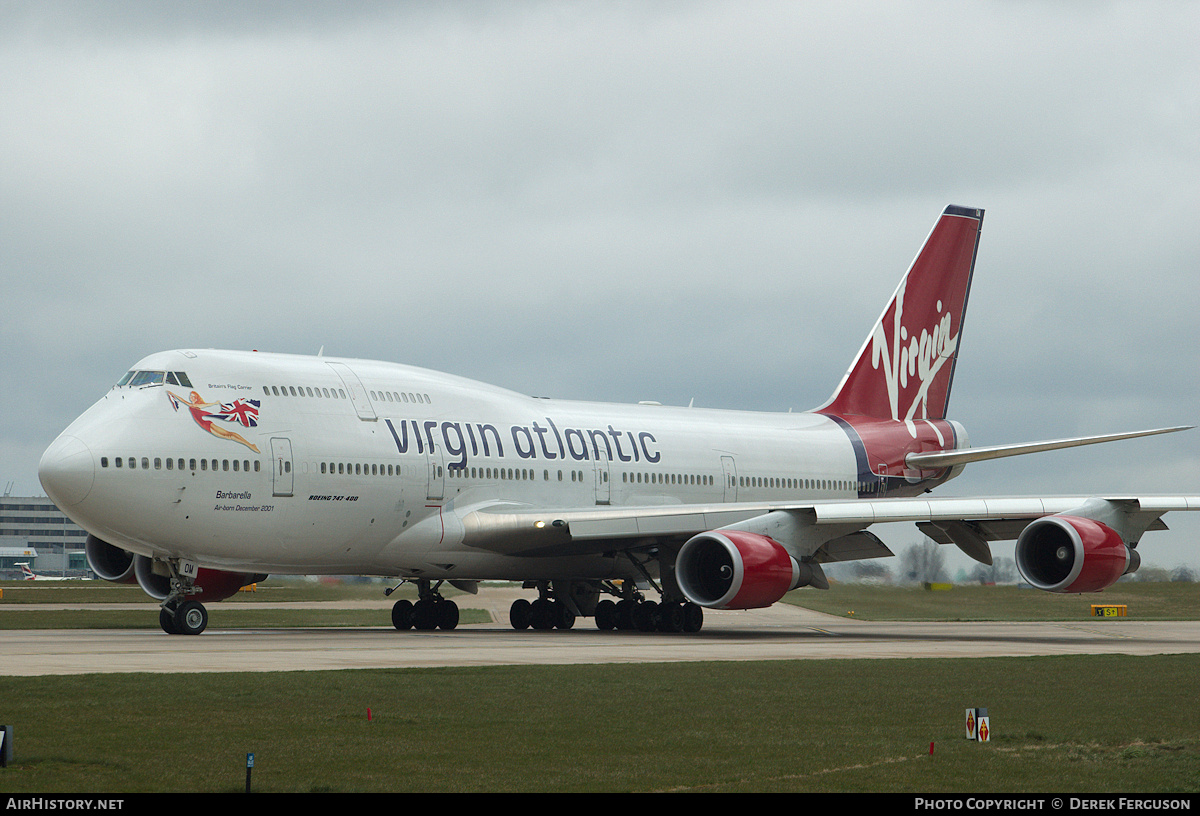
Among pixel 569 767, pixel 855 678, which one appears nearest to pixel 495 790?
pixel 569 767

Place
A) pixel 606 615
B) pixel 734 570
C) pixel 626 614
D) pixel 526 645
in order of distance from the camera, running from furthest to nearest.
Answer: pixel 606 615 → pixel 626 614 → pixel 734 570 → pixel 526 645

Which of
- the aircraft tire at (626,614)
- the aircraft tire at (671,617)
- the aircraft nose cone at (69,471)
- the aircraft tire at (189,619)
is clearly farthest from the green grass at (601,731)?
the aircraft tire at (626,614)

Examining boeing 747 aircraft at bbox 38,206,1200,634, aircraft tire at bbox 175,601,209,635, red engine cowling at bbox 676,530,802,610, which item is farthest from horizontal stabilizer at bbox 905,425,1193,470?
aircraft tire at bbox 175,601,209,635

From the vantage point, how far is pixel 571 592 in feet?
108

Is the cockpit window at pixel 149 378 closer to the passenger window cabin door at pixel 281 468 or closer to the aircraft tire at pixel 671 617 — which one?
the passenger window cabin door at pixel 281 468

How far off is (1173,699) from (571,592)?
18.8 metres

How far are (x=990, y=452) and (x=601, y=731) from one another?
25.7m

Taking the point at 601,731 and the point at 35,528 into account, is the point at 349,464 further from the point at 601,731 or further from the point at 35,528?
the point at 35,528

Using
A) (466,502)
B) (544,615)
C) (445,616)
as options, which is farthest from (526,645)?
(544,615)

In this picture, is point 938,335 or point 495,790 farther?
point 938,335

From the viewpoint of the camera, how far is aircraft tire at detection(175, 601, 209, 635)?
2523cm

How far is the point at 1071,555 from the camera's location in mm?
26094

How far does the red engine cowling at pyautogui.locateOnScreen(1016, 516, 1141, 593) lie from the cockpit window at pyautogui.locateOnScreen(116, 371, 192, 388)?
591 inches
